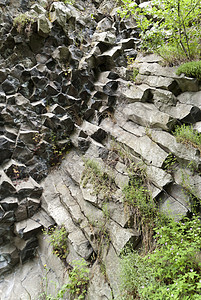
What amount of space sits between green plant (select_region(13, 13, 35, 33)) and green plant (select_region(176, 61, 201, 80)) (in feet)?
16.8

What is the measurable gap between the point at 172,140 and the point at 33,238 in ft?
14.5

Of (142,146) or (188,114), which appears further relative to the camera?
(142,146)

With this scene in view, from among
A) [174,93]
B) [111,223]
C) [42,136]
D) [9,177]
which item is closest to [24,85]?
[42,136]

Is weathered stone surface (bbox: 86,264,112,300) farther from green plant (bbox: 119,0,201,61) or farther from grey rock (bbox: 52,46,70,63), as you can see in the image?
grey rock (bbox: 52,46,70,63)

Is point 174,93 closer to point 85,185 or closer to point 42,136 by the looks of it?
point 85,185

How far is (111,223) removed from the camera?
4.24m

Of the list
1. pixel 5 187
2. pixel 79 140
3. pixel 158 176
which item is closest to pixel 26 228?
pixel 5 187

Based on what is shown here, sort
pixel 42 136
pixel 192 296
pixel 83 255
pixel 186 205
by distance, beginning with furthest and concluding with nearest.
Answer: pixel 42 136 < pixel 83 255 < pixel 186 205 < pixel 192 296

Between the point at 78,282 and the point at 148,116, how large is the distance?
4.25 meters

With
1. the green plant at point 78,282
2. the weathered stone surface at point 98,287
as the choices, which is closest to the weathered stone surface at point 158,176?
the weathered stone surface at point 98,287

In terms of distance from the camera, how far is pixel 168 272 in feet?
9.27

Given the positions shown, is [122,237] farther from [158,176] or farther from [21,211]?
[21,211]

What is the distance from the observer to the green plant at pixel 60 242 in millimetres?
4604

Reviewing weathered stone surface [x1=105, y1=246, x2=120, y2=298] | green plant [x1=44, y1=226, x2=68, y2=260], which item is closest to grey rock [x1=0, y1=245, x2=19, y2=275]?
green plant [x1=44, y1=226, x2=68, y2=260]
